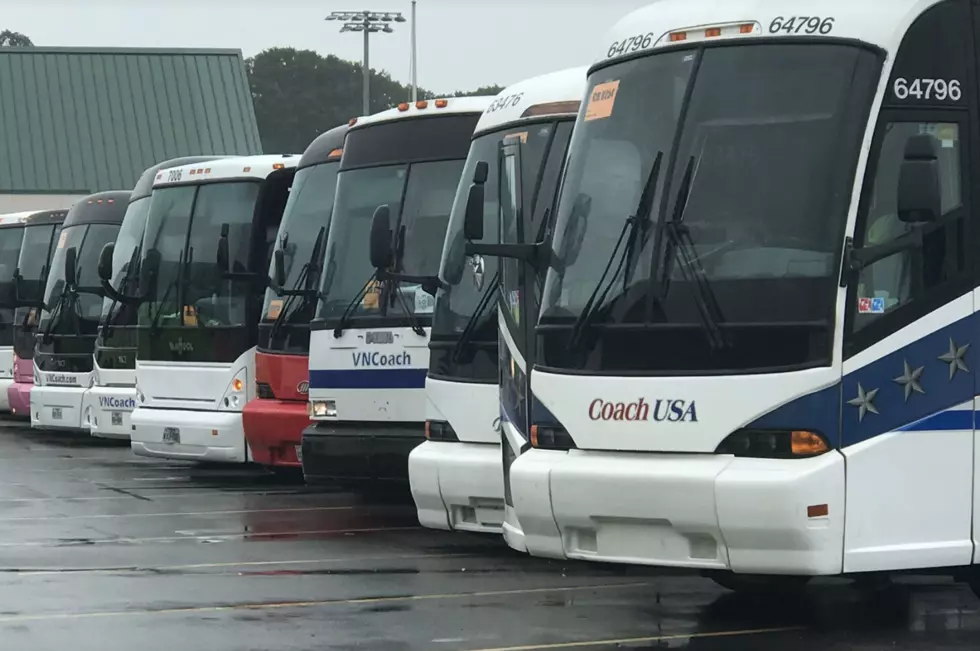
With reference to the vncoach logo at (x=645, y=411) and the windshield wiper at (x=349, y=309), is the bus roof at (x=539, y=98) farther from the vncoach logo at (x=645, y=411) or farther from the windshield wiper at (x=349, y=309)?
the vncoach logo at (x=645, y=411)

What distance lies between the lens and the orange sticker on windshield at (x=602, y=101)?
8.59 metres

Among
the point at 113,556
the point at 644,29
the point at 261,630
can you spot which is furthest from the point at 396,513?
the point at 644,29

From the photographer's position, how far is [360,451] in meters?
12.8

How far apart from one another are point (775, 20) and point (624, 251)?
1.26m

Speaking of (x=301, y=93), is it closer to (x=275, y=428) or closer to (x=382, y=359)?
(x=275, y=428)

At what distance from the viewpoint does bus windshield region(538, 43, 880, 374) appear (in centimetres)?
→ 782

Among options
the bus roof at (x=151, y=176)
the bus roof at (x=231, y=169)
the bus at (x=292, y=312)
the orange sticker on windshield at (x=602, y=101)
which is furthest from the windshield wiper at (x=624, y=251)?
the bus roof at (x=151, y=176)

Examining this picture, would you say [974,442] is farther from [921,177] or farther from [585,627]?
[585,627]

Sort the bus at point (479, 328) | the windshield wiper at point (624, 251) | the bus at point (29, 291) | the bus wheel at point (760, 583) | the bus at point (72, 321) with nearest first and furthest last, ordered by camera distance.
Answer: the windshield wiper at point (624, 251)
the bus wheel at point (760, 583)
the bus at point (479, 328)
the bus at point (72, 321)
the bus at point (29, 291)

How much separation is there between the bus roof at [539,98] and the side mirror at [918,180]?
11.0 ft

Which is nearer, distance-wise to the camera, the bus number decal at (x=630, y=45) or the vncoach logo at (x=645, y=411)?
the vncoach logo at (x=645, y=411)

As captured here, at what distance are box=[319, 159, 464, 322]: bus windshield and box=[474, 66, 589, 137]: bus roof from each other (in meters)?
1.44

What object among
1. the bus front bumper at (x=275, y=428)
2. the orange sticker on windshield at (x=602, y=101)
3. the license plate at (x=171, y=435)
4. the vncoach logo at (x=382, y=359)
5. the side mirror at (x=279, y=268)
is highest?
the orange sticker on windshield at (x=602, y=101)

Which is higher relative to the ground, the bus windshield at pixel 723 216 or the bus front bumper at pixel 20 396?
the bus windshield at pixel 723 216
